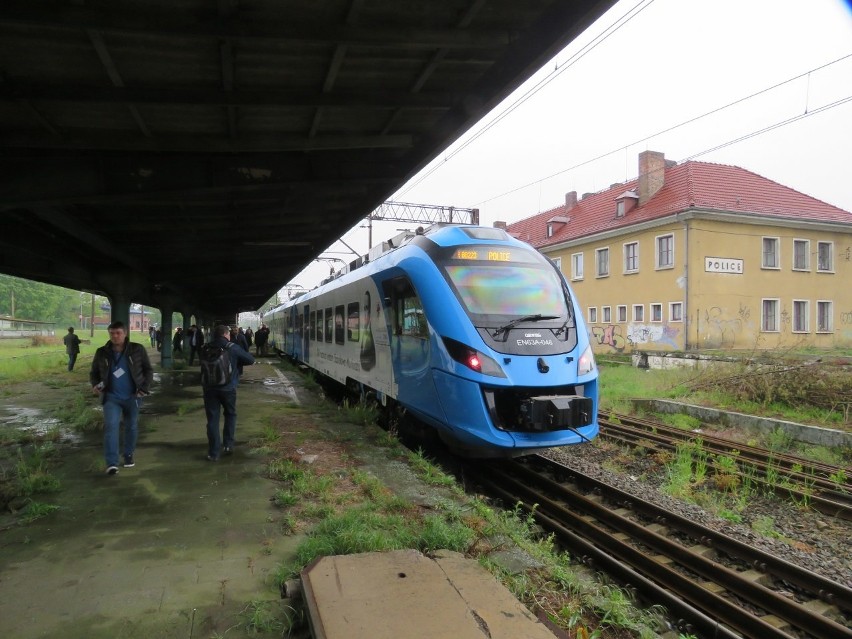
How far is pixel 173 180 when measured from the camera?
291 inches

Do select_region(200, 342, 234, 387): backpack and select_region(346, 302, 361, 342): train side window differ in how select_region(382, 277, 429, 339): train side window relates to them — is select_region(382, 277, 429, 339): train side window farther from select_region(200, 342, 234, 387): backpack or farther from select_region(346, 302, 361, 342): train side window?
select_region(200, 342, 234, 387): backpack

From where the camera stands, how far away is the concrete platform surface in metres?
2.62

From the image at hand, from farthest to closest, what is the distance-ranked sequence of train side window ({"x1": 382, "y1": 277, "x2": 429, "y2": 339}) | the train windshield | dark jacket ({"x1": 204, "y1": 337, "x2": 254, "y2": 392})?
train side window ({"x1": 382, "y1": 277, "x2": 429, "y2": 339}) → dark jacket ({"x1": 204, "y1": 337, "x2": 254, "y2": 392}) → the train windshield

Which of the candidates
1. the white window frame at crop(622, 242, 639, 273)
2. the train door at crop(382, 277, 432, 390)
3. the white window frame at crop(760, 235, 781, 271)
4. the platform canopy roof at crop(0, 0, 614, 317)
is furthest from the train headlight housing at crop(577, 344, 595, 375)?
the white window frame at crop(760, 235, 781, 271)

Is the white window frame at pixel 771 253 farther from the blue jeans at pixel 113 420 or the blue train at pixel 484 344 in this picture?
the blue jeans at pixel 113 420

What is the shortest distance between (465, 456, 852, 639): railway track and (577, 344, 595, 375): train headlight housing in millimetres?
1248

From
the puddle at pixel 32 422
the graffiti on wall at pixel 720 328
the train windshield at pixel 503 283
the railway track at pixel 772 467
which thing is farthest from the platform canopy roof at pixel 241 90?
the graffiti on wall at pixel 720 328

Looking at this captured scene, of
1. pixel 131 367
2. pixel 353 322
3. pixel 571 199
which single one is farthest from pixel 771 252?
pixel 131 367

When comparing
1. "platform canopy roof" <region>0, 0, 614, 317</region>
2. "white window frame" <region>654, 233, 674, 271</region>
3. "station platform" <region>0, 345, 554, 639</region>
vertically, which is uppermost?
"white window frame" <region>654, 233, 674, 271</region>

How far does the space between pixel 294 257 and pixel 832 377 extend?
46.9ft

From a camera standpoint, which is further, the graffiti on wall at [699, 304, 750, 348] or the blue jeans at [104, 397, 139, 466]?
the graffiti on wall at [699, 304, 750, 348]

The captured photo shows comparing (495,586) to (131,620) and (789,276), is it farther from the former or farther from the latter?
(789,276)

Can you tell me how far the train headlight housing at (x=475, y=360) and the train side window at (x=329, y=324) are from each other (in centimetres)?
682

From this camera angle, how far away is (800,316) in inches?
973
